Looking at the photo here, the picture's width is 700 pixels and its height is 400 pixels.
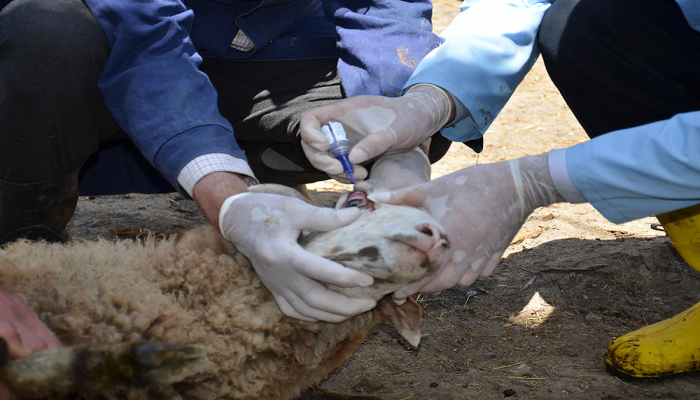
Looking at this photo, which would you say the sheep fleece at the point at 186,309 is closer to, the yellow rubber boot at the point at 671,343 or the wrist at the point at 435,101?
the wrist at the point at 435,101

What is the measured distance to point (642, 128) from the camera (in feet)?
5.50

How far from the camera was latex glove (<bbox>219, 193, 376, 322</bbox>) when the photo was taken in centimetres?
155

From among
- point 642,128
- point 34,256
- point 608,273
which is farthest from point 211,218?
point 608,273

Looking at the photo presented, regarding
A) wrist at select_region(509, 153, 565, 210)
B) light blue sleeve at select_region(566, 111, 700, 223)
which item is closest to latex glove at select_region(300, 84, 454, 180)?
wrist at select_region(509, 153, 565, 210)

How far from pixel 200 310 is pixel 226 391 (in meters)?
0.23

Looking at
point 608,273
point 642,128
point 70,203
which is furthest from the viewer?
point 608,273

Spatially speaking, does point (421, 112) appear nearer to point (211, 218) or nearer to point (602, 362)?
point (211, 218)

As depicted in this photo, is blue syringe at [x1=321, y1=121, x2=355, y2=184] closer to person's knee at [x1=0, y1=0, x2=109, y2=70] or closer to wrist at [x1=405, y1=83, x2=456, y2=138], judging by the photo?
wrist at [x1=405, y1=83, x2=456, y2=138]

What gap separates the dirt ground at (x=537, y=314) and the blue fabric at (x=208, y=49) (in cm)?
93

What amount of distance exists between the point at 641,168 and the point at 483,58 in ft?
2.88

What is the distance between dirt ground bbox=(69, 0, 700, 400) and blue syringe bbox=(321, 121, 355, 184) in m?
0.84

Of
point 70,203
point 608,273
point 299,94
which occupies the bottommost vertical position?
point 608,273

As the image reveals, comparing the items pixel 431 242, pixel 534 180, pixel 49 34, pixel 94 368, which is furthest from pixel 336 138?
pixel 49 34

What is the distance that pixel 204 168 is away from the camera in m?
1.93
